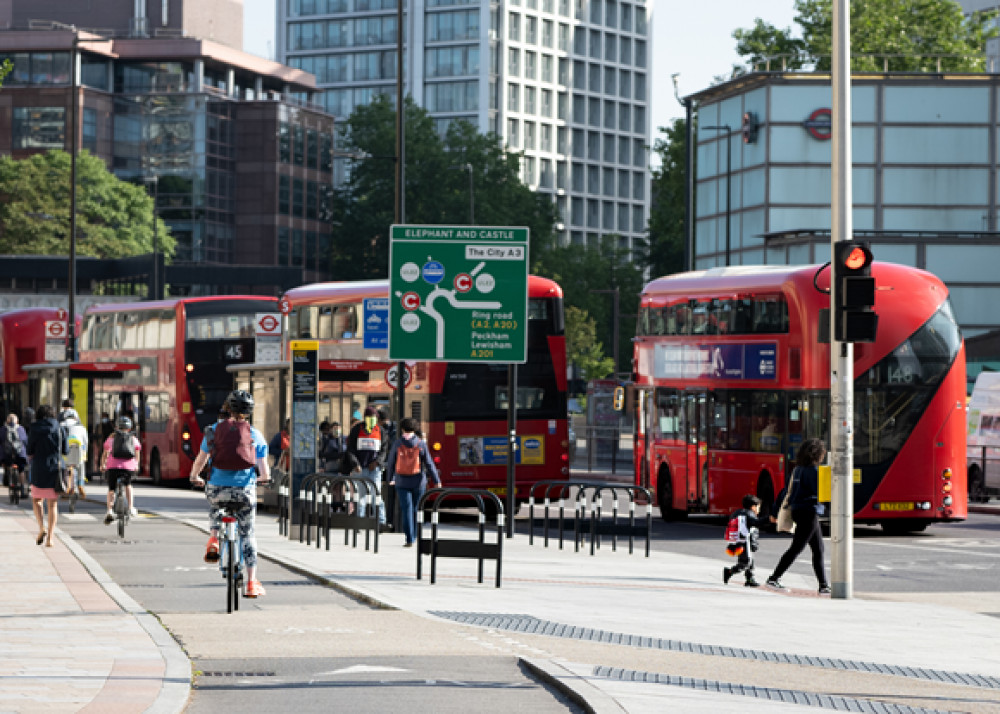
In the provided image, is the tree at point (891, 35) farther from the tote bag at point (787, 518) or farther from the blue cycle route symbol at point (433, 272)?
the tote bag at point (787, 518)

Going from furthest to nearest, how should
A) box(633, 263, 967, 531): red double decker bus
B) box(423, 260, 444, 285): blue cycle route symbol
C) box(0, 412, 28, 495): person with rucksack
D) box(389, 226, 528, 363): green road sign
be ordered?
1. box(0, 412, 28, 495): person with rucksack
2. box(633, 263, 967, 531): red double decker bus
3. box(423, 260, 444, 285): blue cycle route symbol
4. box(389, 226, 528, 363): green road sign

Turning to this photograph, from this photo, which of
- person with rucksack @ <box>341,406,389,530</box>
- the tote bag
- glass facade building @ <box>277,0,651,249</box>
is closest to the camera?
the tote bag

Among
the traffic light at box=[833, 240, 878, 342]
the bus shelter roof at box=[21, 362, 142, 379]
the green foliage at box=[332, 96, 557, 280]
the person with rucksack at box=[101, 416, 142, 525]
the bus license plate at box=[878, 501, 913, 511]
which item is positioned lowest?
the bus license plate at box=[878, 501, 913, 511]

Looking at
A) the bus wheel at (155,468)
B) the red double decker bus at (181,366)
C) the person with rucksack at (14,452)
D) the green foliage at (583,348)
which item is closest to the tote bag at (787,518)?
the person with rucksack at (14,452)

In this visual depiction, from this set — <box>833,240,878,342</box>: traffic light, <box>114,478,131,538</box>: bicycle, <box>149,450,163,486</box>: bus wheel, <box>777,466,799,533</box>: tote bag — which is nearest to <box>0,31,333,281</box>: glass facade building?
<box>149,450,163,486</box>: bus wheel

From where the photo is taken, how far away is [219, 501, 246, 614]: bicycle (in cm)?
1409

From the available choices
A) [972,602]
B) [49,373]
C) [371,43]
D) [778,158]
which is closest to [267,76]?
[371,43]

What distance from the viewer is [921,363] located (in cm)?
2630

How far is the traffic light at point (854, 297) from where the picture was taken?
1678 cm

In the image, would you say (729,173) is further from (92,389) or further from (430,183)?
(430,183)

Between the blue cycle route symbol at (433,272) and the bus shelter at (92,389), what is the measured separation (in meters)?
17.2

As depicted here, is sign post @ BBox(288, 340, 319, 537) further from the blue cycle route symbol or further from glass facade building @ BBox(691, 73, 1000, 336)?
glass facade building @ BBox(691, 73, 1000, 336)

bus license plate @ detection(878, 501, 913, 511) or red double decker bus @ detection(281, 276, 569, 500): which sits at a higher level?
red double decker bus @ detection(281, 276, 569, 500)

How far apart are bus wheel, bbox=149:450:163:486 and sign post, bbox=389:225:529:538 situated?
699 inches
